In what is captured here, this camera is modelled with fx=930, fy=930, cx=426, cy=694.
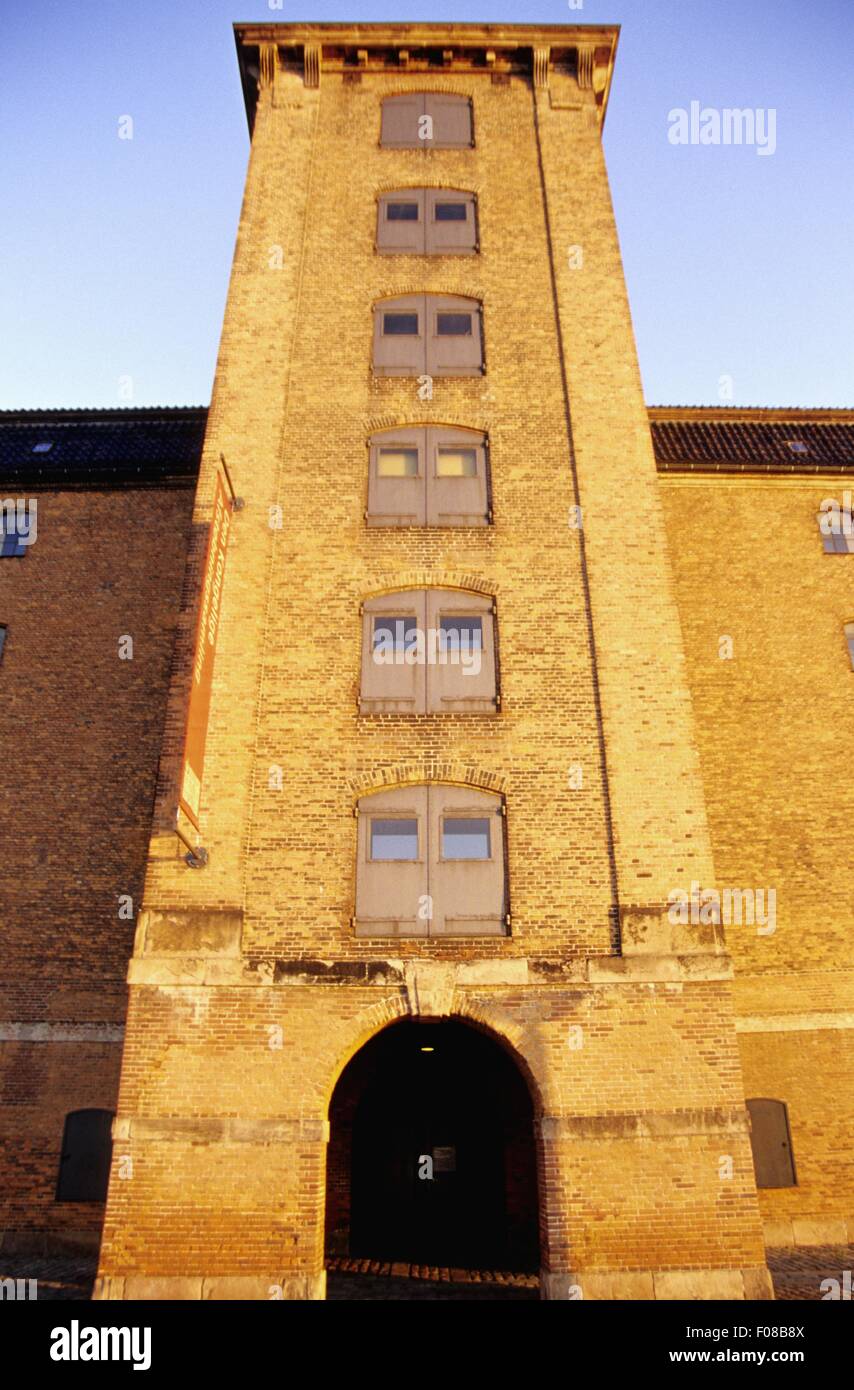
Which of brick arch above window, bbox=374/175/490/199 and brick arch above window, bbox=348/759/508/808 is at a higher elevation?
brick arch above window, bbox=374/175/490/199

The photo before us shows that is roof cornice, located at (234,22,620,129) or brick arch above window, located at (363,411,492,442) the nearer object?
brick arch above window, located at (363,411,492,442)

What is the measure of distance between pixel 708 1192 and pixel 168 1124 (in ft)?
19.3

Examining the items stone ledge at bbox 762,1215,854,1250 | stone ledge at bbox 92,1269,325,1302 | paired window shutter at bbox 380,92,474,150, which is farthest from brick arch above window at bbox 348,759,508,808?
paired window shutter at bbox 380,92,474,150

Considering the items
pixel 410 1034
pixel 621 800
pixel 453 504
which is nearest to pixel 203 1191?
pixel 410 1034

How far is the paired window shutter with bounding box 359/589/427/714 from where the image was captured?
41.3 feet

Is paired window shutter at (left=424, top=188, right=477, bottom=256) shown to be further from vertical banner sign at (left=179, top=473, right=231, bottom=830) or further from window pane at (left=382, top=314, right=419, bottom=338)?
Result: vertical banner sign at (left=179, top=473, right=231, bottom=830)

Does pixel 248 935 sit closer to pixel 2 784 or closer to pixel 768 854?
pixel 2 784

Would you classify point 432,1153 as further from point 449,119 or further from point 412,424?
point 449,119

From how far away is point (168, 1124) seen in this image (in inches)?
400

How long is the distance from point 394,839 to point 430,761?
1126 millimetres

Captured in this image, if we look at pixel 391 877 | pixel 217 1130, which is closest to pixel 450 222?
pixel 391 877

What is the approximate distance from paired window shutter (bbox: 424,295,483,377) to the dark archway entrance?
10.5m

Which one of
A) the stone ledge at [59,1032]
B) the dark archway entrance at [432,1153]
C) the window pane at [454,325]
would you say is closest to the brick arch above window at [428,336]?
the window pane at [454,325]

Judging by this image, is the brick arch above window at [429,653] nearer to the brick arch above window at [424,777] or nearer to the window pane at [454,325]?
the brick arch above window at [424,777]
